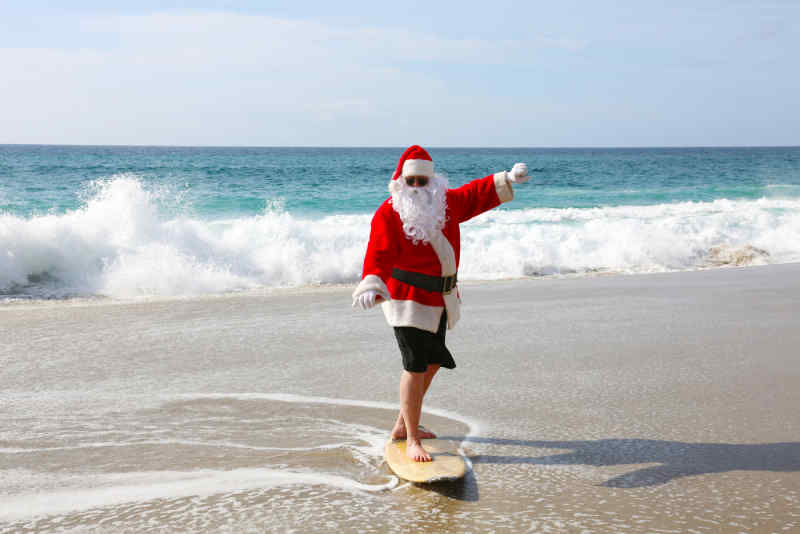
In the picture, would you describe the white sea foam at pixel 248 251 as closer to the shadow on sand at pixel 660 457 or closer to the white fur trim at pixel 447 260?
the white fur trim at pixel 447 260

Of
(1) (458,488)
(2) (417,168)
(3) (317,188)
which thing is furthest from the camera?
(3) (317,188)

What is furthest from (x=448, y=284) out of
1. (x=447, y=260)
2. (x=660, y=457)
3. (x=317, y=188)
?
(x=317, y=188)

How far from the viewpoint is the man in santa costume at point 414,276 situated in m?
3.06

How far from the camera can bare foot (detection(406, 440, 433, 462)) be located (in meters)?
2.98

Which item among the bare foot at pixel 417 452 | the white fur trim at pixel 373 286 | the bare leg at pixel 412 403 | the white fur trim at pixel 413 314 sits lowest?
the bare foot at pixel 417 452

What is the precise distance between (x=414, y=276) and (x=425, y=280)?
53mm

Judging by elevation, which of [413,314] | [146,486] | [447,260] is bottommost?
[146,486]

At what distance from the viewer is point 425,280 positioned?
3082 millimetres

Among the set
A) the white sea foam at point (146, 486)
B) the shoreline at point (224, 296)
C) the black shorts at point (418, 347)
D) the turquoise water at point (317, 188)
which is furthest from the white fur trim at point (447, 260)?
the turquoise water at point (317, 188)

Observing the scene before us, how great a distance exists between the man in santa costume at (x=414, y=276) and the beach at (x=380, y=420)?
46cm

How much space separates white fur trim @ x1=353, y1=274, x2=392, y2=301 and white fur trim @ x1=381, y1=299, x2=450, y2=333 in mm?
60

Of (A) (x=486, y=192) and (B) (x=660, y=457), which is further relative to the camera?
(A) (x=486, y=192)

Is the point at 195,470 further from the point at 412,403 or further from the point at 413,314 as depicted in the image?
the point at 413,314

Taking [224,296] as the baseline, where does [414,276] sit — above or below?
above
